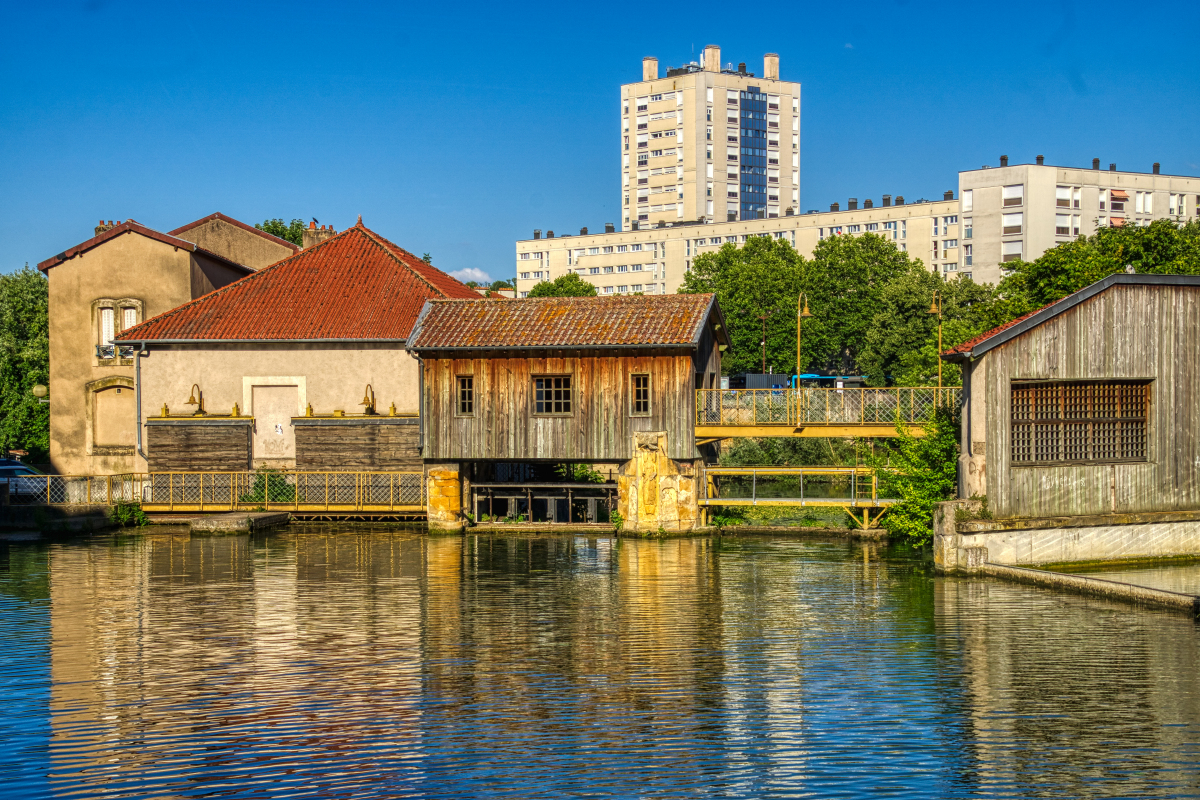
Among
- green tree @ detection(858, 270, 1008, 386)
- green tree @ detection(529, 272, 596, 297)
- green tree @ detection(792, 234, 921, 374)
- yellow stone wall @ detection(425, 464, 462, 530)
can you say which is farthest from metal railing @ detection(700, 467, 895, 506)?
green tree @ detection(529, 272, 596, 297)

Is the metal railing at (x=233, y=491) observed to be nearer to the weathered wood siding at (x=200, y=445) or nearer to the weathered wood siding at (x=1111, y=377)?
the weathered wood siding at (x=200, y=445)

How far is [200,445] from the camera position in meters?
39.8

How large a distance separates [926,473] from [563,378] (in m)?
12.2

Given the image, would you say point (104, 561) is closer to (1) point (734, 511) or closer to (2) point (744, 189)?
(1) point (734, 511)

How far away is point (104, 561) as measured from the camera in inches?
1214

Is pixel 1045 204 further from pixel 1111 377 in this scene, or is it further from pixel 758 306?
pixel 1111 377

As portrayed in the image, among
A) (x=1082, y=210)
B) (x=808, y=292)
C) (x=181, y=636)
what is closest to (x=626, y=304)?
(x=181, y=636)

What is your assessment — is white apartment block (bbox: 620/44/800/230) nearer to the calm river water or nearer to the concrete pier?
the concrete pier

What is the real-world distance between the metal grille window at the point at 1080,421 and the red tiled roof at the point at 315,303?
831 inches

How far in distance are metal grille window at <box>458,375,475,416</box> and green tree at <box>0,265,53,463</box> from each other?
29106 millimetres

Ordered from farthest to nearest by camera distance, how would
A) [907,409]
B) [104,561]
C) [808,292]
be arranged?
1. [808,292]
2. [907,409]
3. [104,561]

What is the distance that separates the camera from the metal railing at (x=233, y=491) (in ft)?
126

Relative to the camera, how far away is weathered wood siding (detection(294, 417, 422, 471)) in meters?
39.0

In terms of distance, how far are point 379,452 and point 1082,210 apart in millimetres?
80080
